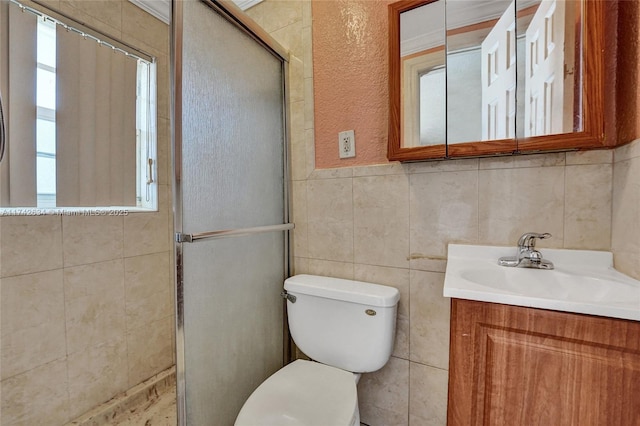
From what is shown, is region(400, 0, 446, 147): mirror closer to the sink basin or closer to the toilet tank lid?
the sink basin

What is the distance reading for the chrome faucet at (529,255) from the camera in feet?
3.13

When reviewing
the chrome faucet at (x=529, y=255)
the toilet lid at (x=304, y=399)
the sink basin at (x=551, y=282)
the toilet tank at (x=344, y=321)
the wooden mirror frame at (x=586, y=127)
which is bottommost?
the toilet lid at (x=304, y=399)

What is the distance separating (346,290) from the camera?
45.9 inches

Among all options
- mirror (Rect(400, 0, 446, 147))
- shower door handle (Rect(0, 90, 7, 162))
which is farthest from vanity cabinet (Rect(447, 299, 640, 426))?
shower door handle (Rect(0, 90, 7, 162))

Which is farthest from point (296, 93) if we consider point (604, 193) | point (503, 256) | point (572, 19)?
point (604, 193)

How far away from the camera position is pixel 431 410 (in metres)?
1.18

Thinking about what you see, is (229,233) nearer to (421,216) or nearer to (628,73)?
(421,216)

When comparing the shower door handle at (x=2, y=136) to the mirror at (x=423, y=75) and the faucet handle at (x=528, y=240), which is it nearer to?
the mirror at (x=423, y=75)

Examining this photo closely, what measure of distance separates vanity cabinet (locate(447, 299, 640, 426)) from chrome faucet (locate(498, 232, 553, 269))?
1.23ft

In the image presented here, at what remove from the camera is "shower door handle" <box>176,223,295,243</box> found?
0.90 m

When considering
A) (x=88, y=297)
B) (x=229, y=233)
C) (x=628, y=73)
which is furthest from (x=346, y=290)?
(x=88, y=297)

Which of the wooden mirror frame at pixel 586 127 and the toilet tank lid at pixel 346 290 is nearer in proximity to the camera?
the wooden mirror frame at pixel 586 127

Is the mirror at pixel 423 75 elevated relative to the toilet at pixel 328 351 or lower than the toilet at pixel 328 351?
elevated

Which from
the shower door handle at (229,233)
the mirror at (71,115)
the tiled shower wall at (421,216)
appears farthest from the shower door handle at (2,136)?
the tiled shower wall at (421,216)
